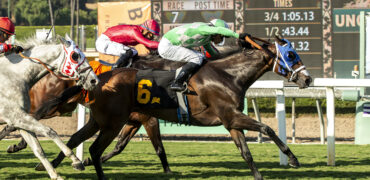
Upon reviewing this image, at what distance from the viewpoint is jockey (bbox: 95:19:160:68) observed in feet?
22.1

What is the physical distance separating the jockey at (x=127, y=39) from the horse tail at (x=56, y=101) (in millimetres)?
788

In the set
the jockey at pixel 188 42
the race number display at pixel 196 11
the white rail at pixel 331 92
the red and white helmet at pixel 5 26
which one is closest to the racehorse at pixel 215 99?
the jockey at pixel 188 42

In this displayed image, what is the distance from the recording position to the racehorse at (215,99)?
5.61 m

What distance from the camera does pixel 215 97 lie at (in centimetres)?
571

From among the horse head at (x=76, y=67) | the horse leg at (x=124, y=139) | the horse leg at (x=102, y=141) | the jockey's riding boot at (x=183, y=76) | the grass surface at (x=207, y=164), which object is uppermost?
the horse head at (x=76, y=67)

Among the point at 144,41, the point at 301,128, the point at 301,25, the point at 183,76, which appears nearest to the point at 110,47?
the point at 144,41

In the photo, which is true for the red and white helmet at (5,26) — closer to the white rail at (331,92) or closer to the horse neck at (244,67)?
the horse neck at (244,67)

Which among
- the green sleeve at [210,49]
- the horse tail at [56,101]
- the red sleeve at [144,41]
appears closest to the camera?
the horse tail at [56,101]

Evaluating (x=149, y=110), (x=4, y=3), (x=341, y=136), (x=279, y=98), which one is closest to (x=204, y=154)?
(x=279, y=98)

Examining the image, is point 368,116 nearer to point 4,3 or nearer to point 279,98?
point 279,98

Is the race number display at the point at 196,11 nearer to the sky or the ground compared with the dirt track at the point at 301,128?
nearer to the sky

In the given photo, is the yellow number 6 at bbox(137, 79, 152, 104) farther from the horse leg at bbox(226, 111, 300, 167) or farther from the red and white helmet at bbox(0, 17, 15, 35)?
the red and white helmet at bbox(0, 17, 15, 35)

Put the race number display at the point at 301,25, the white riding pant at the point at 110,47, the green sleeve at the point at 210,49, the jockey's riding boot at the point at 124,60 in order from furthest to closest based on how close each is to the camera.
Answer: the race number display at the point at 301,25, the white riding pant at the point at 110,47, the jockey's riding boot at the point at 124,60, the green sleeve at the point at 210,49

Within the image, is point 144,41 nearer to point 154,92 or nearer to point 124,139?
point 124,139
